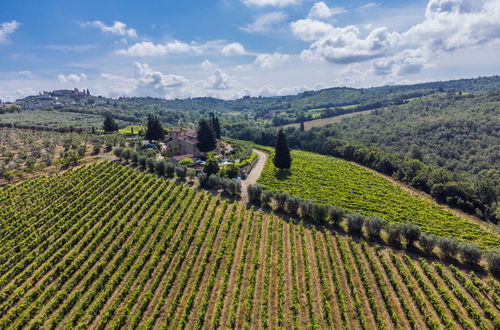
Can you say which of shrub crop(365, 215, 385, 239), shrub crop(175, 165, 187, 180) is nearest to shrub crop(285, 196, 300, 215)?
shrub crop(365, 215, 385, 239)

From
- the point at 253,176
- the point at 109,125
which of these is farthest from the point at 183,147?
the point at 109,125

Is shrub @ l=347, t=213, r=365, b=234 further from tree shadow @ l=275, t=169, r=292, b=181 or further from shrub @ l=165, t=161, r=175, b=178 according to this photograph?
shrub @ l=165, t=161, r=175, b=178

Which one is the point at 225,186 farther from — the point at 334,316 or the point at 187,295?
the point at 334,316

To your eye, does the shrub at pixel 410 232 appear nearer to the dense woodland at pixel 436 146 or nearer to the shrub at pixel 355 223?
the shrub at pixel 355 223

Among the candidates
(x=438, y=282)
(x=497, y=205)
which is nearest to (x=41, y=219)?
(x=438, y=282)

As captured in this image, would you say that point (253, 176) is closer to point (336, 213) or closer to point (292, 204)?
point (292, 204)

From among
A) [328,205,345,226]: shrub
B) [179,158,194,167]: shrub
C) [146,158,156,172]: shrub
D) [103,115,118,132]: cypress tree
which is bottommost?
[328,205,345,226]: shrub

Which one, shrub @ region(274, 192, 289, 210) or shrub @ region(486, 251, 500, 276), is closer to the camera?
shrub @ region(486, 251, 500, 276)
